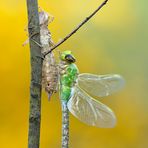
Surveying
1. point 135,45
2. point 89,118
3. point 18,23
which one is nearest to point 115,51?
point 135,45

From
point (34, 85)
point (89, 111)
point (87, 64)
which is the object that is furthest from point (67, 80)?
point (87, 64)

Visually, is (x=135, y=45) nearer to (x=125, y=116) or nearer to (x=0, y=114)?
(x=125, y=116)

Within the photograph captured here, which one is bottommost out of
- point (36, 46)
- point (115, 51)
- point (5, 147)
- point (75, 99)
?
point (5, 147)

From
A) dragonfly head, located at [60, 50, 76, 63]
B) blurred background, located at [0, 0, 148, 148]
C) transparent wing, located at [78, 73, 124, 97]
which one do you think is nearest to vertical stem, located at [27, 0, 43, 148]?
dragonfly head, located at [60, 50, 76, 63]

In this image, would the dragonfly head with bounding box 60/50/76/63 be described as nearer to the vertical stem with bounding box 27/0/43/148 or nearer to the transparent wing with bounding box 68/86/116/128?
the transparent wing with bounding box 68/86/116/128

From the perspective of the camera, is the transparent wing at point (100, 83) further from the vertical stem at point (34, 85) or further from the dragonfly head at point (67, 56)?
the vertical stem at point (34, 85)

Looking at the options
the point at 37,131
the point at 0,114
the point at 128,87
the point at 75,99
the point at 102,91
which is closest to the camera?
the point at 37,131

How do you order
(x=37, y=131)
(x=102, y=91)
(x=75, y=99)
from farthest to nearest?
(x=102, y=91), (x=75, y=99), (x=37, y=131)

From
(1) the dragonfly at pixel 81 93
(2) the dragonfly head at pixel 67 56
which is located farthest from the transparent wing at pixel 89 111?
(2) the dragonfly head at pixel 67 56
